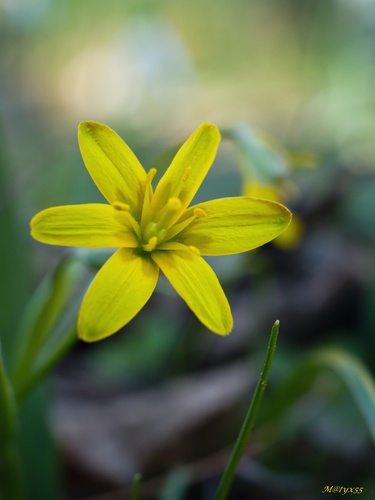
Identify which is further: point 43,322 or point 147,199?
point 43,322

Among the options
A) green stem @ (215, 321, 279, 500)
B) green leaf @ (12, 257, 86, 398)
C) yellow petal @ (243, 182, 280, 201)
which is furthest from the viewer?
yellow petal @ (243, 182, 280, 201)

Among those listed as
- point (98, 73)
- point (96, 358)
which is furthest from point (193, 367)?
point (98, 73)

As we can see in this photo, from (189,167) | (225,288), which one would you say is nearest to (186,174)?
(189,167)

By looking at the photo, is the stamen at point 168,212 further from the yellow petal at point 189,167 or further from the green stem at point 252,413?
the green stem at point 252,413

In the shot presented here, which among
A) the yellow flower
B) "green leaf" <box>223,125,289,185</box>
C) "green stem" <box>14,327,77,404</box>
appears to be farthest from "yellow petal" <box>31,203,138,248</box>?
"green leaf" <box>223,125,289,185</box>

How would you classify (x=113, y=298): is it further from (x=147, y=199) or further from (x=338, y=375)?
(x=338, y=375)

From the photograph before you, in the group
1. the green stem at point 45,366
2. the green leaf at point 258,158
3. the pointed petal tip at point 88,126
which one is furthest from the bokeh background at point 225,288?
the pointed petal tip at point 88,126

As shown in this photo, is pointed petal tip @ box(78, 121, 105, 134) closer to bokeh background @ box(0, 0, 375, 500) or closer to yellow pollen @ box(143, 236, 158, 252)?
yellow pollen @ box(143, 236, 158, 252)
